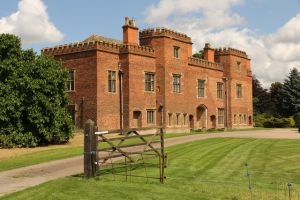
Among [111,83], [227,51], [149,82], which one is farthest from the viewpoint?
[227,51]

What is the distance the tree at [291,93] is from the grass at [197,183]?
170 feet

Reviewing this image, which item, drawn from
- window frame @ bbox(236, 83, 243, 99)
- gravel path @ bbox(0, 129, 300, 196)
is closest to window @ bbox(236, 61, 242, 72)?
window frame @ bbox(236, 83, 243, 99)

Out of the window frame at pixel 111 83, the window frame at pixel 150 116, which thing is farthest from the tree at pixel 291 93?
the window frame at pixel 111 83

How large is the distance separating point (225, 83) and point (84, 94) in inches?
920

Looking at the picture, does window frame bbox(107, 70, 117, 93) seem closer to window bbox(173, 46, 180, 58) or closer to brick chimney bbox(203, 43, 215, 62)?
window bbox(173, 46, 180, 58)

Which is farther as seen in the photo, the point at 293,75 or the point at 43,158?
the point at 293,75

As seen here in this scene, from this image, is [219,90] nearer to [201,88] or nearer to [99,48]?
[201,88]

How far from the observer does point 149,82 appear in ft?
132

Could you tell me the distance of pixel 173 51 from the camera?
42.1 metres

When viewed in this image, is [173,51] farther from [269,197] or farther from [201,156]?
[269,197]

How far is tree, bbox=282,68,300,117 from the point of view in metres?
68.6

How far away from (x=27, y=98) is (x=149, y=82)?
1444cm

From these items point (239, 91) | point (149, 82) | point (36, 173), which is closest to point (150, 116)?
point (149, 82)

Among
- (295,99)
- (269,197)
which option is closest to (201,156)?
(269,197)
